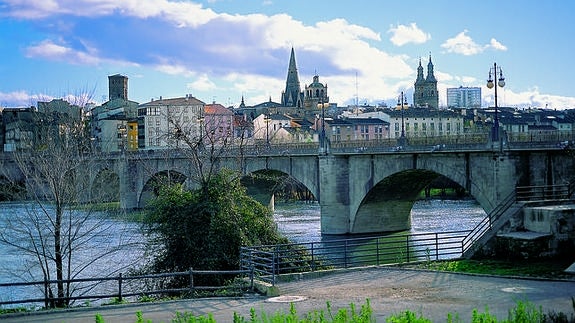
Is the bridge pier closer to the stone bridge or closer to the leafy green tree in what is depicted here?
the stone bridge

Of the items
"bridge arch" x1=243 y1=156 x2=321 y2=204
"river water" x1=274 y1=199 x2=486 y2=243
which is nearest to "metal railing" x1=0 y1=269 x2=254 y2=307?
"river water" x1=274 y1=199 x2=486 y2=243

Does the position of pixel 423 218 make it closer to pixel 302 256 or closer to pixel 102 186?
pixel 102 186

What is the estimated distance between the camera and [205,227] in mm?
27984

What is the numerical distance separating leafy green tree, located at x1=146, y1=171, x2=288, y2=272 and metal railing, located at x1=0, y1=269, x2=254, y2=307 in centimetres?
59

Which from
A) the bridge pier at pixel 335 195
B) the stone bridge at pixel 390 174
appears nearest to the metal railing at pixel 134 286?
the stone bridge at pixel 390 174

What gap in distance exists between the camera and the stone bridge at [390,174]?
3959cm

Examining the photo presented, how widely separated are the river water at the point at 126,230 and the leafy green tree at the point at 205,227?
188 cm

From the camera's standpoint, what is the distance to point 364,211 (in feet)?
184

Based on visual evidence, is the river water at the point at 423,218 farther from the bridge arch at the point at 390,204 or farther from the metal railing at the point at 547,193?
the metal railing at the point at 547,193

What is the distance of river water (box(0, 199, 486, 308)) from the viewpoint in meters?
34.7

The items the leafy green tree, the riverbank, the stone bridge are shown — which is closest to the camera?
the riverbank

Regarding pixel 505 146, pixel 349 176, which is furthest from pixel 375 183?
pixel 505 146

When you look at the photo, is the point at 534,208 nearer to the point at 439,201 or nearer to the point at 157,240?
the point at 157,240

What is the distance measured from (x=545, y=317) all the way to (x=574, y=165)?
27127 mm
